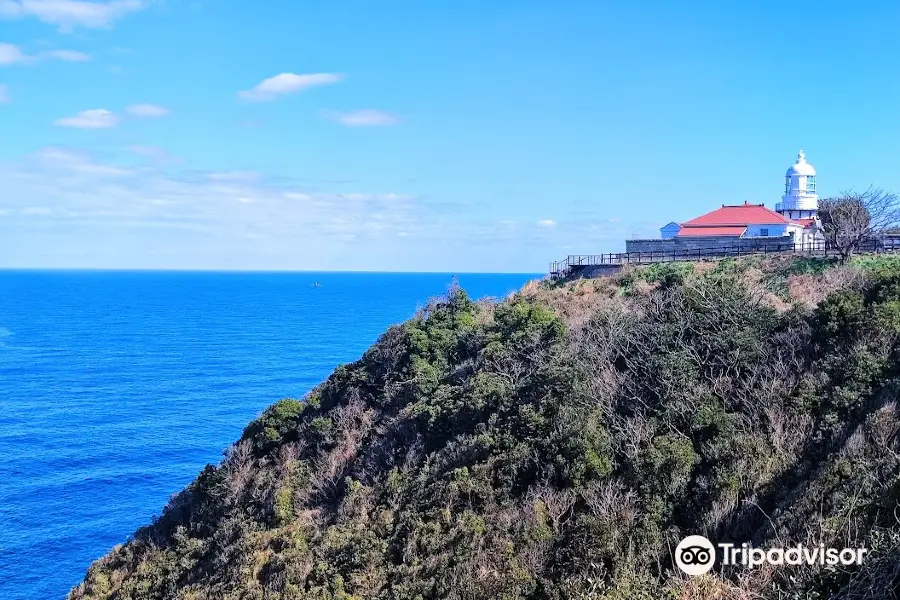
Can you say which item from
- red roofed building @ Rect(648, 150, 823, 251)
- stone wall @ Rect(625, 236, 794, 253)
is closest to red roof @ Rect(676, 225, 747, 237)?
red roofed building @ Rect(648, 150, 823, 251)

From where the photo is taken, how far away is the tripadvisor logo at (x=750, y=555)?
44.7 ft

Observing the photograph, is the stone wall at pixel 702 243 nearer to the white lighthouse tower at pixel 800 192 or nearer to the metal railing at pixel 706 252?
the metal railing at pixel 706 252

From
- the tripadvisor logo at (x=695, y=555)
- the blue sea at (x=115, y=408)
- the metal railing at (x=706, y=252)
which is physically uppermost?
the metal railing at (x=706, y=252)

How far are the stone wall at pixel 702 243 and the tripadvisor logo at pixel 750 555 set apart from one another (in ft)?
88.5

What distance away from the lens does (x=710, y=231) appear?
48.5m

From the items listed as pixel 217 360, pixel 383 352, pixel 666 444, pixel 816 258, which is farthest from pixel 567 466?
pixel 217 360

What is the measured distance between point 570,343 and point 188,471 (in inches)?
1106

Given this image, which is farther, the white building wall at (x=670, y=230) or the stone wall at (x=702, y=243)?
the white building wall at (x=670, y=230)

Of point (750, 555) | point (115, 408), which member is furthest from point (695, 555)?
point (115, 408)

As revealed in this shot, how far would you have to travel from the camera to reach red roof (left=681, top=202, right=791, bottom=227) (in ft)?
160

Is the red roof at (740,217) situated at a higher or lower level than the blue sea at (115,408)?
higher

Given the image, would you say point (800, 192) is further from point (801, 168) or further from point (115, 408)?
point (115, 408)

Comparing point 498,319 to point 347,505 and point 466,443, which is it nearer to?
point 466,443

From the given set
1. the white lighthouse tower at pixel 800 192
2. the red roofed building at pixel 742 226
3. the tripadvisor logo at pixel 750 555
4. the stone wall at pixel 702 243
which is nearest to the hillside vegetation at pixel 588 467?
the tripadvisor logo at pixel 750 555
